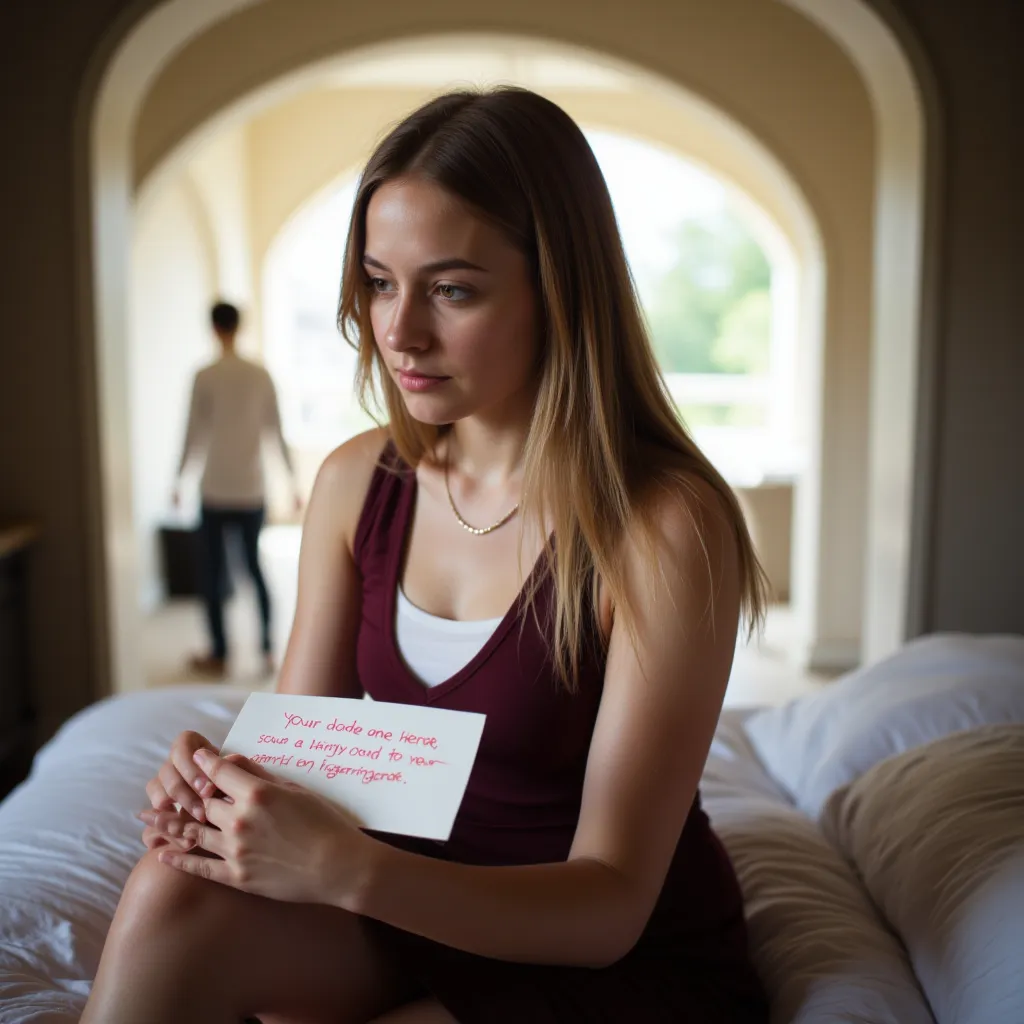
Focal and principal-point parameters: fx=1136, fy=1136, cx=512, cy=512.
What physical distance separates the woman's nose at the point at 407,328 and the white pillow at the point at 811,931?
0.83 metres

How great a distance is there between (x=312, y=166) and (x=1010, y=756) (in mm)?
7399

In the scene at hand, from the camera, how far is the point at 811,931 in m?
1.41

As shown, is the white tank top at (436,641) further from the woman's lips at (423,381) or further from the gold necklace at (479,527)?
the woman's lips at (423,381)

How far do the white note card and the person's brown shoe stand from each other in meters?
3.90

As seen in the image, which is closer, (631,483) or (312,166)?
(631,483)

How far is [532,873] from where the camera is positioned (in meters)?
1.06

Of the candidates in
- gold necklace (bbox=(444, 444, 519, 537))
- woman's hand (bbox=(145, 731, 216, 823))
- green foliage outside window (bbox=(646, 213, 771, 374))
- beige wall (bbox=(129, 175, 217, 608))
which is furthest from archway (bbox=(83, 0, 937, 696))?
green foliage outside window (bbox=(646, 213, 771, 374))

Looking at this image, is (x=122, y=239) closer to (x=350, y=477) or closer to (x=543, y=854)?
(x=350, y=477)

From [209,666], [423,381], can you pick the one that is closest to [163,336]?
[209,666]

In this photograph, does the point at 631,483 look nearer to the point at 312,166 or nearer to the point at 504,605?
the point at 504,605

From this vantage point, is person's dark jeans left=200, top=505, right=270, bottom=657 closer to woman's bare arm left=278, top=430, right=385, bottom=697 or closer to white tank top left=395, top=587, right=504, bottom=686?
woman's bare arm left=278, top=430, right=385, bottom=697

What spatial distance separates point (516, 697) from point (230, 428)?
3730 mm

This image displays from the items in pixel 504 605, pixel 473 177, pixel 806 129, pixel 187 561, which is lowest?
pixel 187 561

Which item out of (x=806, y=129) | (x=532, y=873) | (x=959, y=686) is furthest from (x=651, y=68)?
(x=532, y=873)
